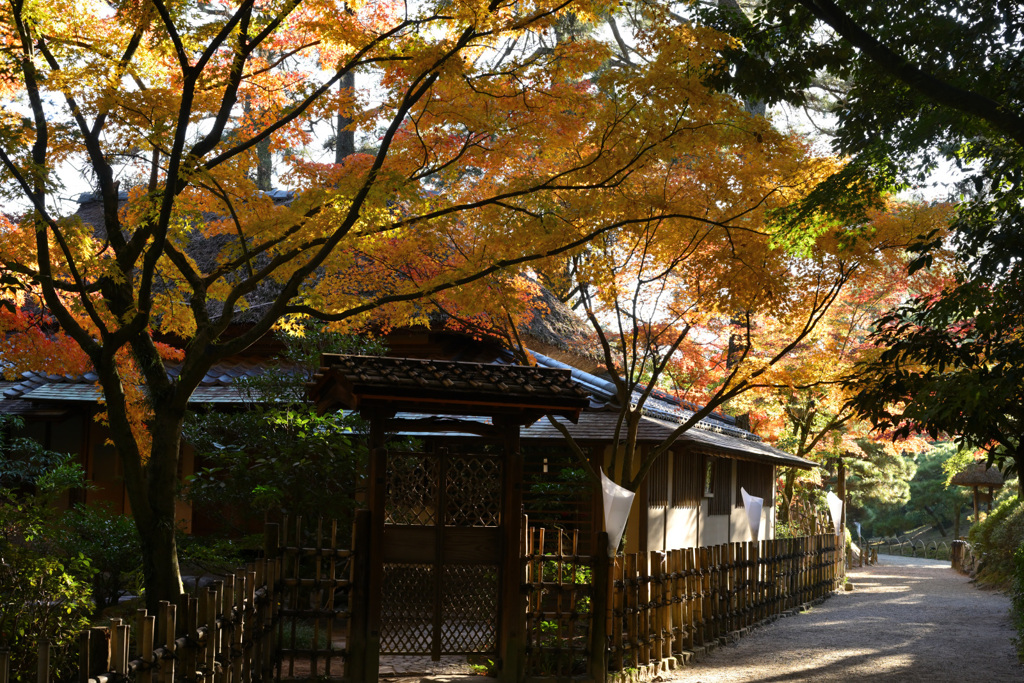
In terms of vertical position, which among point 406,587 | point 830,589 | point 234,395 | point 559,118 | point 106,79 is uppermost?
point 559,118

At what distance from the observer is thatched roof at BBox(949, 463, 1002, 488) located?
93.1 feet

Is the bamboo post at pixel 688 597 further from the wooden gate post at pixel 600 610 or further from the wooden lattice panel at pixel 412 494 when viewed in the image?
the wooden lattice panel at pixel 412 494

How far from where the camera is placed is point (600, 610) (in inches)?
328

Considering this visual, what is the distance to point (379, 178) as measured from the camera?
24.9ft

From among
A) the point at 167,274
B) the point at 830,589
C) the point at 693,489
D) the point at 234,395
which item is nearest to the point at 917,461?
the point at 830,589

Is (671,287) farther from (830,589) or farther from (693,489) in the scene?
(830,589)

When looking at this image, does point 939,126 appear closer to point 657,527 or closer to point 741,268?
point 741,268

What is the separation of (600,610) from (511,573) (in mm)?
927

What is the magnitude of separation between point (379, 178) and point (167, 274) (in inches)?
140

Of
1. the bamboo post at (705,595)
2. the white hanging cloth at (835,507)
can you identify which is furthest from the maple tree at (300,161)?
the white hanging cloth at (835,507)

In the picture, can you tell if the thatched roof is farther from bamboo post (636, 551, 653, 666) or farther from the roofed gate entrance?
the roofed gate entrance

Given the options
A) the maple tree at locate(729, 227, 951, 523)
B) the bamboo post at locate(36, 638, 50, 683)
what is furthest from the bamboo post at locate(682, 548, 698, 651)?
the bamboo post at locate(36, 638, 50, 683)

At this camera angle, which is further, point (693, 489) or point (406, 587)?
point (693, 489)

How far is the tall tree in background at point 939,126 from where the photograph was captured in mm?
7266
